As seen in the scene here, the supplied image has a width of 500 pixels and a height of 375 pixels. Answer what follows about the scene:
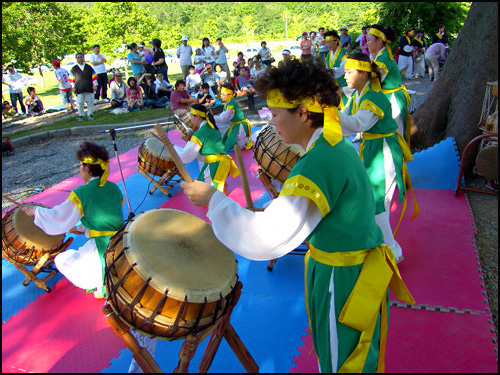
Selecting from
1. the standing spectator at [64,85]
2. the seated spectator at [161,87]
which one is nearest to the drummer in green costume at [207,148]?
the seated spectator at [161,87]

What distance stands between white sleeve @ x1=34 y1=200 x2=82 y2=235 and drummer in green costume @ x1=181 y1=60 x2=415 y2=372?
168cm

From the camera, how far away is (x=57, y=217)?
283cm

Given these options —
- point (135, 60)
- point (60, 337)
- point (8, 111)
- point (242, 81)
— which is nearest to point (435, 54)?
point (242, 81)

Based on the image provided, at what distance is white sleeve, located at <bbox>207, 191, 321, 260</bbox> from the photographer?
1405 mm

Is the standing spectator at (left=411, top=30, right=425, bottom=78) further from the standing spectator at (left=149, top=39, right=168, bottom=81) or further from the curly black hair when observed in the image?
the curly black hair

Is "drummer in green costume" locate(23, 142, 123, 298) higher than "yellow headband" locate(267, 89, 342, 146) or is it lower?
lower

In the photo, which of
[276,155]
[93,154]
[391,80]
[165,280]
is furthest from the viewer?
[391,80]

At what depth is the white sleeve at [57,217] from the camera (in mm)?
2828

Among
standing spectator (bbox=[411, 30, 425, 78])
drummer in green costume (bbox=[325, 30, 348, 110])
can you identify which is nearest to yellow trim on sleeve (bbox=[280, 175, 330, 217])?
drummer in green costume (bbox=[325, 30, 348, 110])

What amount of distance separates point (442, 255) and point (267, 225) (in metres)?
2.66

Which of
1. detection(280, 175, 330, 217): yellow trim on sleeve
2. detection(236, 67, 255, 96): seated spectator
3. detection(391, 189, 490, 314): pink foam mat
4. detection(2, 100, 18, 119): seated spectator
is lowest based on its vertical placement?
detection(2, 100, 18, 119): seated spectator

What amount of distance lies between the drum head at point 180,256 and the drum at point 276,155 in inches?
Result: 51.8

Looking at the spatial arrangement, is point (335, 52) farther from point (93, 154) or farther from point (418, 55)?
point (418, 55)

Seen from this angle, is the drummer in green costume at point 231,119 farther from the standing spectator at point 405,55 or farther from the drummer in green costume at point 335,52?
the standing spectator at point 405,55
